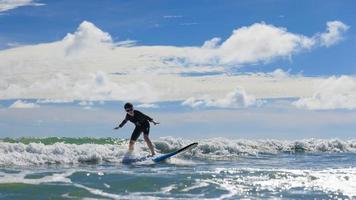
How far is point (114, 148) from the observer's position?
1101 inches

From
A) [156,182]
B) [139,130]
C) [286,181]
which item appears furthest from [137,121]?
[286,181]

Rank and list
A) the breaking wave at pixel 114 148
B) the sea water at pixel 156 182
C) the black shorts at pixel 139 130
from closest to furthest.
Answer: the sea water at pixel 156 182, the breaking wave at pixel 114 148, the black shorts at pixel 139 130

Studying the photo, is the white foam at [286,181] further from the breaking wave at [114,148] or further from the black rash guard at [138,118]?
the breaking wave at [114,148]

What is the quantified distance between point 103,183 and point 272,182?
4849 millimetres

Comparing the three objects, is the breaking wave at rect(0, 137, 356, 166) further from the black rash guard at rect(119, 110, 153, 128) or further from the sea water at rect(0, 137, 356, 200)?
the black rash guard at rect(119, 110, 153, 128)

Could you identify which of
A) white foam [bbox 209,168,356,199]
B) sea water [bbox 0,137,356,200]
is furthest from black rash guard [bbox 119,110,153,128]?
white foam [bbox 209,168,356,199]

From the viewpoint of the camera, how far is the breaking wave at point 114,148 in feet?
79.1

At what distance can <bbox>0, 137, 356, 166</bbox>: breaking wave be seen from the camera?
24.1 meters

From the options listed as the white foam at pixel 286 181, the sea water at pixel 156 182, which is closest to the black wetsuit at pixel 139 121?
the sea water at pixel 156 182

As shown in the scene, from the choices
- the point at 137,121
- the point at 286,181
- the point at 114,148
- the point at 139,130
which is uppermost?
the point at 137,121

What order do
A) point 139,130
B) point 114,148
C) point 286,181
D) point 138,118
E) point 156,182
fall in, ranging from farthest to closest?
point 114,148
point 139,130
point 138,118
point 286,181
point 156,182

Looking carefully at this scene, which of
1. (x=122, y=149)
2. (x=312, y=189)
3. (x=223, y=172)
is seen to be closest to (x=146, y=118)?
(x=122, y=149)

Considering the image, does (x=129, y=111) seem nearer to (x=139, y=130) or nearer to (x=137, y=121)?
(x=137, y=121)

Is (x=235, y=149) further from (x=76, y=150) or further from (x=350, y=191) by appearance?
(x=350, y=191)
